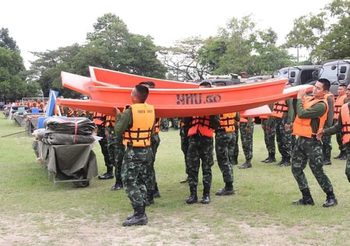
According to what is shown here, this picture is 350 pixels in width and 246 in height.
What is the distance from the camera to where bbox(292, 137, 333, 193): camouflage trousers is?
19.1 feet

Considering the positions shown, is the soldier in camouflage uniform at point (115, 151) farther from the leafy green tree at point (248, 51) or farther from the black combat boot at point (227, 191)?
the leafy green tree at point (248, 51)

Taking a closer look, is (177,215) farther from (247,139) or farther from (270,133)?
(270,133)

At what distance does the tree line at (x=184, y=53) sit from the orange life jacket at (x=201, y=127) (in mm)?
22421

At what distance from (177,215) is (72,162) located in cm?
258

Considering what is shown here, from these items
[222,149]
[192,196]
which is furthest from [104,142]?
[192,196]

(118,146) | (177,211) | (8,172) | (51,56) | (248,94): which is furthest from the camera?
(51,56)

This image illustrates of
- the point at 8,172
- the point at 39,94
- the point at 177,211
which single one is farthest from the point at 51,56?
the point at 177,211

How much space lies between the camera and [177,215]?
5859mm

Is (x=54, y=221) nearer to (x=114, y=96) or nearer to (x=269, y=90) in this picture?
(x=114, y=96)

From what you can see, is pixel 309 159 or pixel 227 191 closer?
pixel 309 159

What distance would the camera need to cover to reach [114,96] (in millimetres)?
6137

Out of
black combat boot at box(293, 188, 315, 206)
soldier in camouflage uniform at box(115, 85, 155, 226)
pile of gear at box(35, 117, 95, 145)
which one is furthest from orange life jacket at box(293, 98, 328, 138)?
pile of gear at box(35, 117, 95, 145)

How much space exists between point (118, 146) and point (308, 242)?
353cm

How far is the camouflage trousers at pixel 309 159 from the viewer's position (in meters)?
5.82
